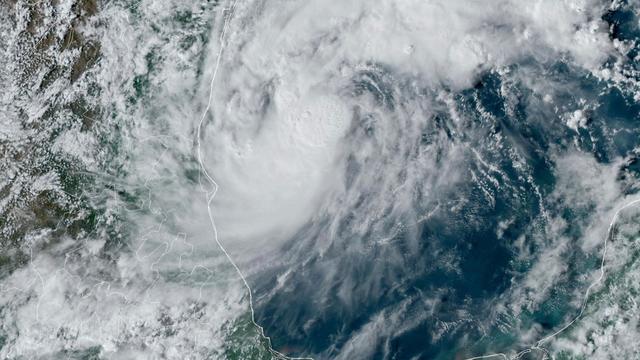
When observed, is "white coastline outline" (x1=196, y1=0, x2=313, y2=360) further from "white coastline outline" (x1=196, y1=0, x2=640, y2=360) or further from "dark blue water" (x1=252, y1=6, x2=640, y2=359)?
"dark blue water" (x1=252, y1=6, x2=640, y2=359)

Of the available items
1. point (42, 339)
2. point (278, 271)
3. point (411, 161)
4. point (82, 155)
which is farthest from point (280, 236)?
point (42, 339)

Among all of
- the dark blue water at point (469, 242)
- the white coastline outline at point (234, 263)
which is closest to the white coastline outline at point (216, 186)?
the white coastline outline at point (234, 263)

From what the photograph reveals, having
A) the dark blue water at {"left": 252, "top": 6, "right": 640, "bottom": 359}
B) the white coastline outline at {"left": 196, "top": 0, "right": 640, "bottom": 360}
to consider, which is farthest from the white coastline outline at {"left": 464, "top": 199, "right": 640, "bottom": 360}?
the dark blue water at {"left": 252, "top": 6, "right": 640, "bottom": 359}

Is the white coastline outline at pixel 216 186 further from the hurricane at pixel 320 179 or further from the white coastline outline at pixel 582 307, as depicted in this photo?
the white coastline outline at pixel 582 307

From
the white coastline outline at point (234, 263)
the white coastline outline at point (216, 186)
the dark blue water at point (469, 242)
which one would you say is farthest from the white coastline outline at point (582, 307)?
the white coastline outline at point (216, 186)

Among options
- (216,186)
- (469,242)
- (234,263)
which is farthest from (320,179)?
(469,242)

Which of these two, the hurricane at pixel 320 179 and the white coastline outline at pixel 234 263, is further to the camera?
the white coastline outline at pixel 234 263

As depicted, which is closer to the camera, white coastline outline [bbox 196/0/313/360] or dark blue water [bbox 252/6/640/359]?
dark blue water [bbox 252/6/640/359]

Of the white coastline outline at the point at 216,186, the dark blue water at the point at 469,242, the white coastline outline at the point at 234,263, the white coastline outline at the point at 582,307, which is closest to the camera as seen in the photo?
the dark blue water at the point at 469,242

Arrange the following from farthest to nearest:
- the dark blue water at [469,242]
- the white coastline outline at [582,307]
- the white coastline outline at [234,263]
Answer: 1. the white coastline outline at [234,263]
2. the white coastline outline at [582,307]
3. the dark blue water at [469,242]

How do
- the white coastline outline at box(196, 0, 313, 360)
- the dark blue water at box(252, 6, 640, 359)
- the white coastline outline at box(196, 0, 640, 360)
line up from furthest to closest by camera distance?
the white coastline outline at box(196, 0, 313, 360), the white coastline outline at box(196, 0, 640, 360), the dark blue water at box(252, 6, 640, 359)

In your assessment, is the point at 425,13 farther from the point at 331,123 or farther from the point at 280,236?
the point at 280,236
